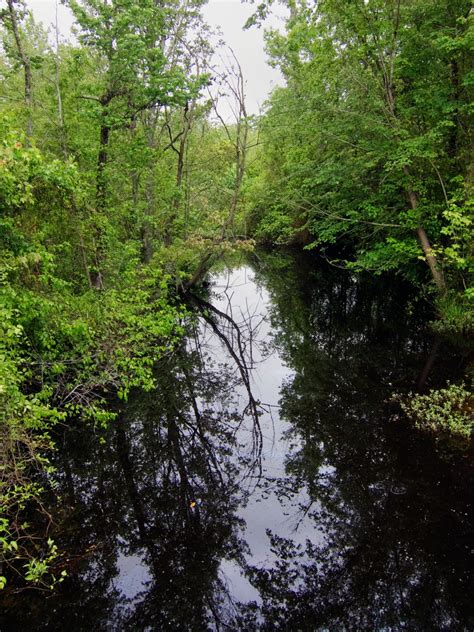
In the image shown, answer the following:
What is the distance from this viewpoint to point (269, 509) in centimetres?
662

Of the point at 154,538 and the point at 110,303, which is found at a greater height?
the point at 110,303

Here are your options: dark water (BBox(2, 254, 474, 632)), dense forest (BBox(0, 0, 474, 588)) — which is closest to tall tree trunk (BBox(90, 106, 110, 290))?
dense forest (BBox(0, 0, 474, 588))

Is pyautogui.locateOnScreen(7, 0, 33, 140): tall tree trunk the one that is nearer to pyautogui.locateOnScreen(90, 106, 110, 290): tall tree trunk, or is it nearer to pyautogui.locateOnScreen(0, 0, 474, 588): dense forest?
pyautogui.locateOnScreen(0, 0, 474, 588): dense forest

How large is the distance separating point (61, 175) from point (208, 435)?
19.9 ft

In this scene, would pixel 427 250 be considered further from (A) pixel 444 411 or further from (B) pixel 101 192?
(B) pixel 101 192

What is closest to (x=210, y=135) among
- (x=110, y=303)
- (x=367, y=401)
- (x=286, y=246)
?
(x=110, y=303)

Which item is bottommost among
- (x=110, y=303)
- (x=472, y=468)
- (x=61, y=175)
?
(x=472, y=468)

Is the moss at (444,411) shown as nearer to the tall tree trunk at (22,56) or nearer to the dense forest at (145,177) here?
the dense forest at (145,177)

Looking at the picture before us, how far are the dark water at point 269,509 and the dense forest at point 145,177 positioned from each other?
2.40ft

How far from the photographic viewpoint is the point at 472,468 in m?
6.86

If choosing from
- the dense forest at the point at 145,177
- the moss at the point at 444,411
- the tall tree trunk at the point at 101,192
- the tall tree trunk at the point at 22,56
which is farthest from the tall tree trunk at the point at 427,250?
the tall tree trunk at the point at 22,56

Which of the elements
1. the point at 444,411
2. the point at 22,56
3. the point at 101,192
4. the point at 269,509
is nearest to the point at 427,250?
the point at 444,411

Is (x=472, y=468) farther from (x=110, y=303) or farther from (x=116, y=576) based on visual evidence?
(x=110, y=303)

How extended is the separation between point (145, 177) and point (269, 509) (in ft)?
42.8
